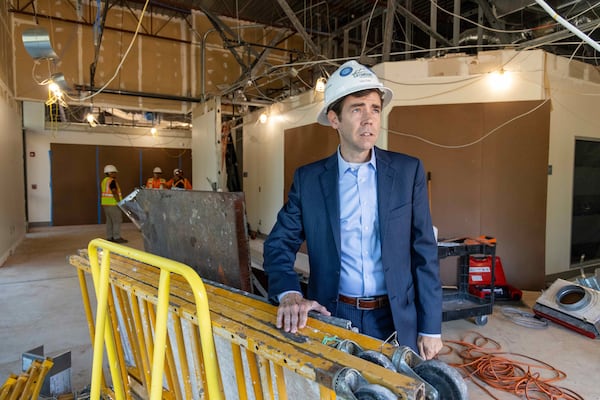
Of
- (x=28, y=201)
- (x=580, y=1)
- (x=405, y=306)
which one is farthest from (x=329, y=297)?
(x=28, y=201)

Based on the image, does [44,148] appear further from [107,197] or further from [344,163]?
[344,163]

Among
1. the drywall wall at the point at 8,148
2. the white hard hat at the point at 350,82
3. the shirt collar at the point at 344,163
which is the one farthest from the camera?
the drywall wall at the point at 8,148

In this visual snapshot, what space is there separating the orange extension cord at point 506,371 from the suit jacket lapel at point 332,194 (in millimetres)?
1941

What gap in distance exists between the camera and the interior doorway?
509 cm

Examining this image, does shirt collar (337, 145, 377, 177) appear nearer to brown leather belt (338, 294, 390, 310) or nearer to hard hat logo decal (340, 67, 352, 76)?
hard hat logo decal (340, 67, 352, 76)

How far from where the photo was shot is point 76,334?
3338 mm

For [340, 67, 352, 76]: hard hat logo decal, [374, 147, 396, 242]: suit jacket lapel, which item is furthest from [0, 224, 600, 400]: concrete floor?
[340, 67, 352, 76]: hard hat logo decal

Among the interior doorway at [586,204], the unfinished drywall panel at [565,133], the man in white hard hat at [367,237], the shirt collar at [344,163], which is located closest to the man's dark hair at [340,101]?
the man in white hard hat at [367,237]

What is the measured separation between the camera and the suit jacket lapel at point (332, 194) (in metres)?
1.40

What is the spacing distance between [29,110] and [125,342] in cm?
875

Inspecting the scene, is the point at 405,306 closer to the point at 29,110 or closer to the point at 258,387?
the point at 258,387

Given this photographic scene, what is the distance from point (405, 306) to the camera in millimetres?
1388

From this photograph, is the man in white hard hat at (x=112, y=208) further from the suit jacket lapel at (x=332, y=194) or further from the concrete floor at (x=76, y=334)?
the suit jacket lapel at (x=332, y=194)

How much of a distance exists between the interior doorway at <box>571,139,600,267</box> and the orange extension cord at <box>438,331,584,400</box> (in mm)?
3005
